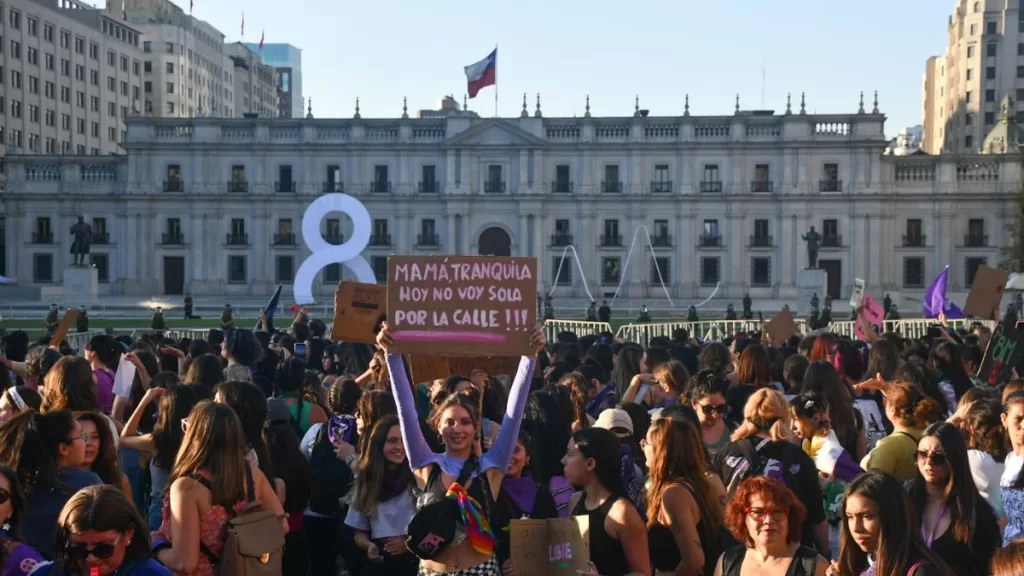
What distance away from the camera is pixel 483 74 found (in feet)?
191

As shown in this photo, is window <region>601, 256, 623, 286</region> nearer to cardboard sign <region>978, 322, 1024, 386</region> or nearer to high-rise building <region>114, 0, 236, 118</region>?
cardboard sign <region>978, 322, 1024, 386</region>

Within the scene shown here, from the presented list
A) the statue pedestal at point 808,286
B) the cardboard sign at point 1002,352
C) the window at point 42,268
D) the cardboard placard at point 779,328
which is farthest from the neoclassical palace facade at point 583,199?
the cardboard sign at point 1002,352

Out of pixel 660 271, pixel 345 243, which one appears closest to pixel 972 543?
pixel 345 243

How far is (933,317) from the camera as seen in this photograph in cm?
2709

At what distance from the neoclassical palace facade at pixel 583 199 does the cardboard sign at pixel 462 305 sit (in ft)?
169

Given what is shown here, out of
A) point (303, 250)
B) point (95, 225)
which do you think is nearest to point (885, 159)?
point (303, 250)

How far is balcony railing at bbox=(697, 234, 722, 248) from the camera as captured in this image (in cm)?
5894

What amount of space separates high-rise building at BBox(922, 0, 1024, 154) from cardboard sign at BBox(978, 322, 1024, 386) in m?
84.5

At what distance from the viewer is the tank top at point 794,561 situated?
5199mm

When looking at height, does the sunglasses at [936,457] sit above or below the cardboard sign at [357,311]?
below

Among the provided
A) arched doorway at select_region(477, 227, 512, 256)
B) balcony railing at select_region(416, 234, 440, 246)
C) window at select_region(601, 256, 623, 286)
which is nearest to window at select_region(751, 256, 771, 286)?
window at select_region(601, 256, 623, 286)

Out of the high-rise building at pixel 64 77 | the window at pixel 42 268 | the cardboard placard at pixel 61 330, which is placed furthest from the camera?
the high-rise building at pixel 64 77

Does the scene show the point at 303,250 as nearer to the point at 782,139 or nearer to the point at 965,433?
the point at 782,139

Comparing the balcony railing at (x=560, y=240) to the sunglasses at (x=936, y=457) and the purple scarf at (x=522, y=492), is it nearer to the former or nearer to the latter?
the purple scarf at (x=522, y=492)
